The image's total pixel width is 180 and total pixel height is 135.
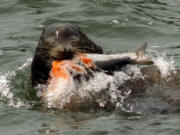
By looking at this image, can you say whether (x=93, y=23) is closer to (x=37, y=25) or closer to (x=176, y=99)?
(x=37, y=25)

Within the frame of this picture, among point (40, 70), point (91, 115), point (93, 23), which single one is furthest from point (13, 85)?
point (93, 23)

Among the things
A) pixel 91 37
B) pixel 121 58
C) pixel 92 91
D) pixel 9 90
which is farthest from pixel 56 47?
pixel 91 37

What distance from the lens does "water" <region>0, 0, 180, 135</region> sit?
285 inches

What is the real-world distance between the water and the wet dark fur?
480 mm

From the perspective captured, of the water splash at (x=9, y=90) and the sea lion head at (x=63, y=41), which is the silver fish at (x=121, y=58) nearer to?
the sea lion head at (x=63, y=41)

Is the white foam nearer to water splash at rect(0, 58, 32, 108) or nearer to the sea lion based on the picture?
the sea lion

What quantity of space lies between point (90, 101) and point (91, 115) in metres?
0.27

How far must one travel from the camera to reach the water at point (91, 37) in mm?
7230

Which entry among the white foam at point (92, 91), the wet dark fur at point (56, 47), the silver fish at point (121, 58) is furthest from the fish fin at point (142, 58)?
the wet dark fur at point (56, 47)

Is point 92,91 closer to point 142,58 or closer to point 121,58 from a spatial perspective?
point 121,58

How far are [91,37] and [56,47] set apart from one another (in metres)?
4.67

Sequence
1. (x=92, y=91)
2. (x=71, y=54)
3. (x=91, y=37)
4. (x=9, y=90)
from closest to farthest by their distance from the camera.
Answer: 1. (x=71, y=54)
2. (x=92, y=91)
3. (x=9, y=90)
4. (x=91, y=37)

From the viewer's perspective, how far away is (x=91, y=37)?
11.8m

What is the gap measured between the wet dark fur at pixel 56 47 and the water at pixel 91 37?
480 millimetres
